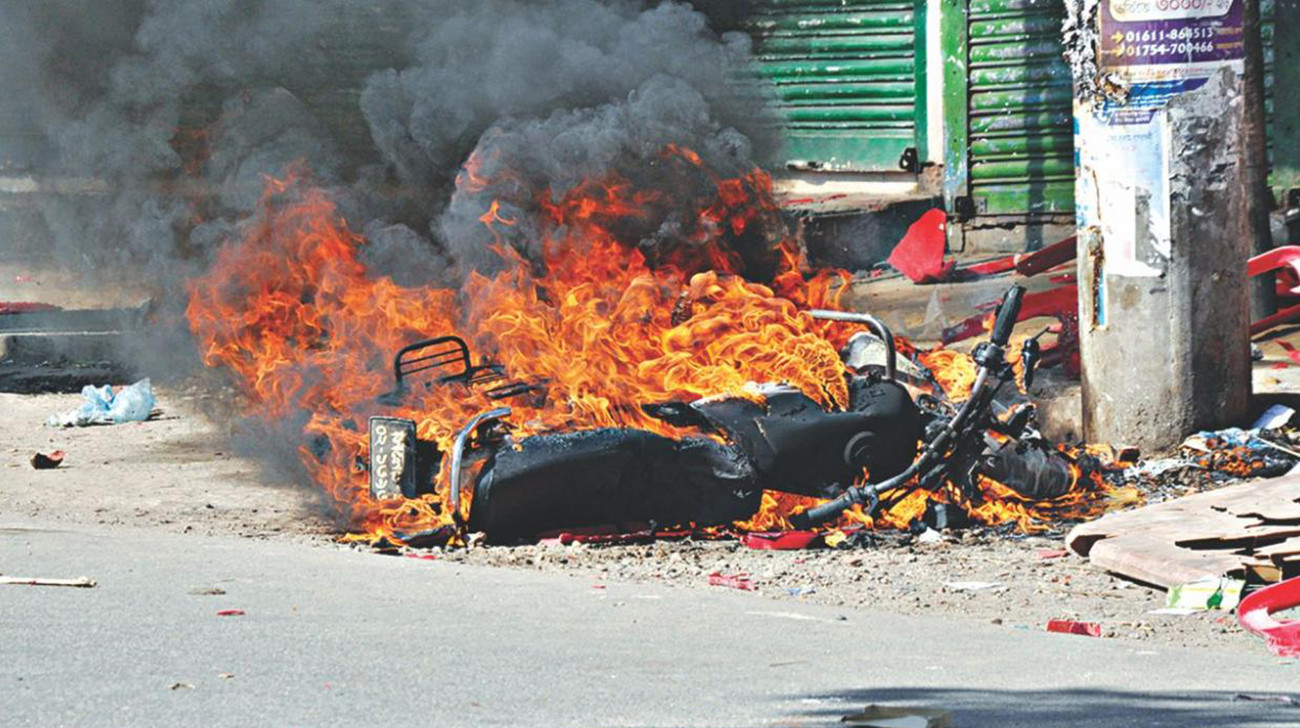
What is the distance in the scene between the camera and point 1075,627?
5.95 metres

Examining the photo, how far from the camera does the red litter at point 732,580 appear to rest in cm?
663

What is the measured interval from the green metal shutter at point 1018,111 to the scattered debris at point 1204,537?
760 cm

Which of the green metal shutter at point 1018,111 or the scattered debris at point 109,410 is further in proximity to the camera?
the green metal shutter at point 1018,111

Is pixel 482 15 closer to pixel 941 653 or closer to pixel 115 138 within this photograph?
pixel 115 138

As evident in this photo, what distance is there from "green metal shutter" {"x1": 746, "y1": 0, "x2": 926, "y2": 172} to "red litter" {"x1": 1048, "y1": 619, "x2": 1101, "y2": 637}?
9688 millimetres

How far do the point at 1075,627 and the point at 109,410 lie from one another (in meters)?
6.80

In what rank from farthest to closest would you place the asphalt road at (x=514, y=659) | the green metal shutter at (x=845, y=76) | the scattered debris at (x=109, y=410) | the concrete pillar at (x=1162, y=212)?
the green metal shutter at (x=845, y=76), the scattered debris at (x=109, y=410), the concrete pillar at (x=1162, y=212), the asphalt road at (x=514, y=659)

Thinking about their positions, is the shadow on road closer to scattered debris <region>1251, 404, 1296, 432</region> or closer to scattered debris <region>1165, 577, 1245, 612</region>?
scattered debris <region>1165, 577, 1245, 612</region>

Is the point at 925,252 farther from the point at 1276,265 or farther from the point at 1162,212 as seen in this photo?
the point at 1162,212

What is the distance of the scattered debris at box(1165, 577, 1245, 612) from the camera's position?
20.1ft

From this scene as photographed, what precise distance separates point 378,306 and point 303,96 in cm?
465

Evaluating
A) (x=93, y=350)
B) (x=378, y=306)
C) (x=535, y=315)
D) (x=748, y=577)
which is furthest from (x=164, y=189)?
(x=748, y=577)

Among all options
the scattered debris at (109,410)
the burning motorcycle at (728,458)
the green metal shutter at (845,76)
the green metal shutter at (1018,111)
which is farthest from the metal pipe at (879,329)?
the green metal shutter at (845,76)

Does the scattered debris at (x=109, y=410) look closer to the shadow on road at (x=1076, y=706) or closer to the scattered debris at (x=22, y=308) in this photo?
the scattered debris at (x=22, y=308)
